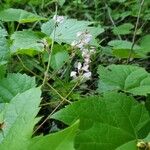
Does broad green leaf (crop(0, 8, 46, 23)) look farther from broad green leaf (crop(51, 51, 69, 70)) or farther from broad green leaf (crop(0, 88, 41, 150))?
broad green leaf (crop(0, 88, 41, 150))

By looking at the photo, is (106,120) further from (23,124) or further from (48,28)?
(48,28)

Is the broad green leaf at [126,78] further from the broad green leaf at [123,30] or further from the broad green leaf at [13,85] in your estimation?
the broad green leaf at [123,30]

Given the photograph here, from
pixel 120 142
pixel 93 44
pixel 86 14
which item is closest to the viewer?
pixel 120 142

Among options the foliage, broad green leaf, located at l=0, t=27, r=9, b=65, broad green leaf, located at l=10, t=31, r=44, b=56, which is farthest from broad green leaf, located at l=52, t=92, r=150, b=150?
broad green leaf, located at l=10, t=31, r=44, b=56

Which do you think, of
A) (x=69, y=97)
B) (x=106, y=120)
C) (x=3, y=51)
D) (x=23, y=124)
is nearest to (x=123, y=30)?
(x=69, y=97)

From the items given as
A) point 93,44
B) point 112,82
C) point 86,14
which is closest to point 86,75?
point 112,82

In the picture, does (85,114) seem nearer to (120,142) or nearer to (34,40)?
(120,142)
